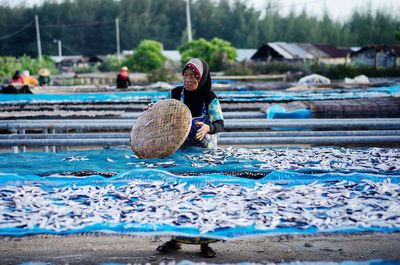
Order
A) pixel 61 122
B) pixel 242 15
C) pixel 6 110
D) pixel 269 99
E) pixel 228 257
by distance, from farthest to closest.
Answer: pixel 242 15, pixel 269 99, pixel 6 110, pixel 61 122, pixel 228 257

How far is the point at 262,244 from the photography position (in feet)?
13.9

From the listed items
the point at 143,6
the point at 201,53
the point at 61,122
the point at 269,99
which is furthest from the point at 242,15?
the point at 61,122

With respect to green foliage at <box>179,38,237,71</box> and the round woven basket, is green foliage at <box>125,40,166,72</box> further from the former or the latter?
the round woven basket

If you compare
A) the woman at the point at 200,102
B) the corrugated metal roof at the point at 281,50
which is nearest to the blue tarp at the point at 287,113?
the woman at the point at 200,102

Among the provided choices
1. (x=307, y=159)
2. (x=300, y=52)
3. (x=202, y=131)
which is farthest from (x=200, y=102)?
(x=300, y=52)

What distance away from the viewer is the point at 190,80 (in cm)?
451

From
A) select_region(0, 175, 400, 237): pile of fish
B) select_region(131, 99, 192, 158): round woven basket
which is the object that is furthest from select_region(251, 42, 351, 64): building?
select_region(0, 175, 400, 237): pile of fish

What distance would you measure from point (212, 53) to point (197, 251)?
30.5m

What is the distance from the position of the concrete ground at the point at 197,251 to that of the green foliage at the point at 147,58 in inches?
1293

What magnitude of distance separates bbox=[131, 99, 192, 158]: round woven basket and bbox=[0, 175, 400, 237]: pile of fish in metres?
0.73

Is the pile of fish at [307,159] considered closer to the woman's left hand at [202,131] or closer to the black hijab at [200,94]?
the woman's left hand at [202,131]

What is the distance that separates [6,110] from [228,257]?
22.1 feet

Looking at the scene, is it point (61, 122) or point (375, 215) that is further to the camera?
point (61, 122)

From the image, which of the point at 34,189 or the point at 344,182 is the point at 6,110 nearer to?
the point at 34,189
